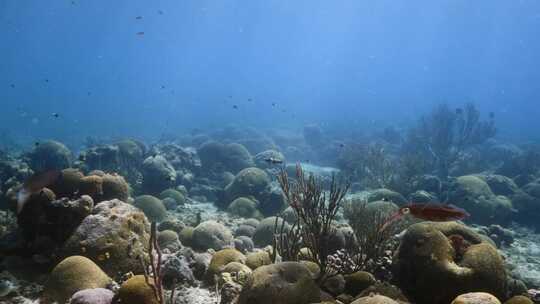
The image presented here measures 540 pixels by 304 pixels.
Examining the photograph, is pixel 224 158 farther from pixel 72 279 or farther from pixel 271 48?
pixel 271 48

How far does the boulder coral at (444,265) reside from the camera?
438cm

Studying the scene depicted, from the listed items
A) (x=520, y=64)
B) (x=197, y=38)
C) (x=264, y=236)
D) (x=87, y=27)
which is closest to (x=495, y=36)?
(x=520, y=64)

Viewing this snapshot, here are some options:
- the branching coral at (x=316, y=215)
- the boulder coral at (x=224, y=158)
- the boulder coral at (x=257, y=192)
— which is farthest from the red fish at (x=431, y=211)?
the boulder coral at (x=224, y=158)

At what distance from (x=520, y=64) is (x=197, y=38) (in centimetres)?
16237

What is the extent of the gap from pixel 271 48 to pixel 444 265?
670 ft

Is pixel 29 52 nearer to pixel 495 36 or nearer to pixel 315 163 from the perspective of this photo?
pixel 315 163

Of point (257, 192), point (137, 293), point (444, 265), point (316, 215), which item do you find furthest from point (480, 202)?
point (137, 293)

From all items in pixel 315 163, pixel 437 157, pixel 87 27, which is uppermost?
pixel 87 27

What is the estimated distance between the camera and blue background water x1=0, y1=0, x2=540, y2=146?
243 ft

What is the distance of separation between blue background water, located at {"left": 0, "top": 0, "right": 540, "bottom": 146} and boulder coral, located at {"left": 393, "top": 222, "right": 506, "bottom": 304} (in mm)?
49626

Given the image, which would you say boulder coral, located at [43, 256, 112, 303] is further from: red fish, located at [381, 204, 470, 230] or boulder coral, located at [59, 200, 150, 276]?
red fish, located at [381, 204, 470, 230]

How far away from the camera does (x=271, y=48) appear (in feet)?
655

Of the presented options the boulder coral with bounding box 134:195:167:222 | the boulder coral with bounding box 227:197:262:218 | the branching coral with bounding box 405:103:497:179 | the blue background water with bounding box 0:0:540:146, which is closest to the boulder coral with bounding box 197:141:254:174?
the boulder coral with bounding box 227:197:262:218

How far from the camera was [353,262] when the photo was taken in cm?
566
